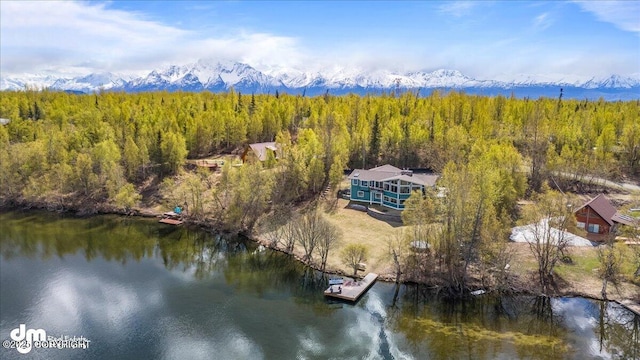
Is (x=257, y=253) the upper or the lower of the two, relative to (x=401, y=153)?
lower

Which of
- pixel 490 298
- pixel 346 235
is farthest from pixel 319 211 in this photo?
pixel 490 298

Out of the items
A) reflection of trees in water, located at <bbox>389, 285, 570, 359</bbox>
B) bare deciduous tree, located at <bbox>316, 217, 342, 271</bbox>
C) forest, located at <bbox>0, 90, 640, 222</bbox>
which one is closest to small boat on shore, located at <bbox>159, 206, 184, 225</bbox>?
forest, located at <bbox>0, 90, 640, 222</bbox>

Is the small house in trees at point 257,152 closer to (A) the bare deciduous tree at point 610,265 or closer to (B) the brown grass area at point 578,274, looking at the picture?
(B) the brown grass area at point 578,274

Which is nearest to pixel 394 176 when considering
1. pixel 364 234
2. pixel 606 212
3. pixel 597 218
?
pixel 364 234

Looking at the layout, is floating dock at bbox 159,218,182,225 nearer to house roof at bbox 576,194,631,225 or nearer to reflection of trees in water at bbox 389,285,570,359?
reflection of trees in water at bbox 389,285,570,359

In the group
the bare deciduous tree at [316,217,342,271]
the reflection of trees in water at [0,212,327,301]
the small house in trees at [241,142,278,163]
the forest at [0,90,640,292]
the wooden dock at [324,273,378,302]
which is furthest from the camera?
the small house in trees at [241,142,278,163]

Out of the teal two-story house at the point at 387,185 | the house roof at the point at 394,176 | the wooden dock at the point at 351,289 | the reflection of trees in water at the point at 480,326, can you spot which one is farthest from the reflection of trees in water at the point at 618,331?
the house roof at the point at 394,176

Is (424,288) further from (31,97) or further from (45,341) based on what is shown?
(31,97)
